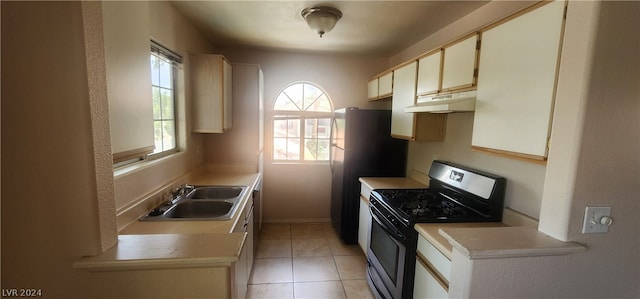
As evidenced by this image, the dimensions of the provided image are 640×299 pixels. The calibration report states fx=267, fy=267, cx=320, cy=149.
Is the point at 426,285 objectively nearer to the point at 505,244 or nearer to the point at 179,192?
the point at 505,244

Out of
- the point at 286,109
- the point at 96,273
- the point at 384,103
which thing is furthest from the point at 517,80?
the point at 286,109

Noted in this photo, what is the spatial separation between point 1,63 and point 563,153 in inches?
75.8

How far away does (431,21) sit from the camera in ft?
7.81

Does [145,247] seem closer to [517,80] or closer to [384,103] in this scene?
[517,80]

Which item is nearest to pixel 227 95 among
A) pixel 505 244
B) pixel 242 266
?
pixel 242 266

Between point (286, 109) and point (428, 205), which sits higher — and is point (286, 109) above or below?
above

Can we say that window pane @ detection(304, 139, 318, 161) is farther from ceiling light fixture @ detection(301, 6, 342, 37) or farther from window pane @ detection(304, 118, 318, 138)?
ceiling light fixture @ detection(301, 6, 342, 37)

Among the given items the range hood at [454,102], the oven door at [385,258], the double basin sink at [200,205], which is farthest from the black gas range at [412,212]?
the double basin sink at [200,205]

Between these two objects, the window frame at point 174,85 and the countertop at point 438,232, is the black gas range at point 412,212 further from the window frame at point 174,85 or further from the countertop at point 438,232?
the window frame at point 174,85

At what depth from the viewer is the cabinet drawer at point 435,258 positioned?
4.72 ft

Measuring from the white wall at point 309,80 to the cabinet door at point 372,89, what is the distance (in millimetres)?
128

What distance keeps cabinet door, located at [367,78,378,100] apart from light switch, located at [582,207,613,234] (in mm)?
2561

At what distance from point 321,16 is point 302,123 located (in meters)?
1.87

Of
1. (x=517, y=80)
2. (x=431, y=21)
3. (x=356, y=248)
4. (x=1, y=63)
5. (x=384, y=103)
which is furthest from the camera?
(x=384, y=103)
